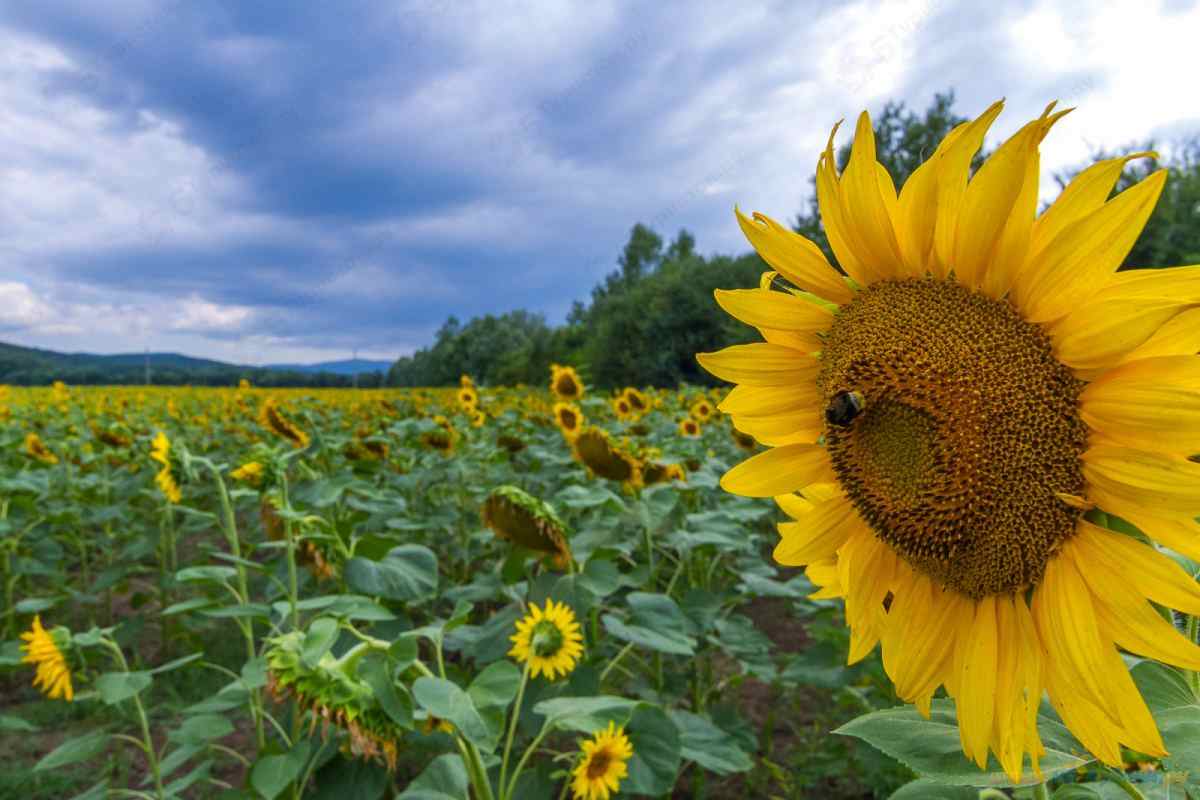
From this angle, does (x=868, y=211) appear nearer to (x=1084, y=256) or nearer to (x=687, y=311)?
(x=1084, y=256)

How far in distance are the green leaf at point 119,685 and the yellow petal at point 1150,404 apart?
2133mm

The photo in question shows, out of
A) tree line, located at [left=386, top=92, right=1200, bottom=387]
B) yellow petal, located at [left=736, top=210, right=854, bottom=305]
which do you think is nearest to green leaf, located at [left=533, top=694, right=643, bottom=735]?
yellow petal, located at [left=736, top=210, right=854, bottom=305]

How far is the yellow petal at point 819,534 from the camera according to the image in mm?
843

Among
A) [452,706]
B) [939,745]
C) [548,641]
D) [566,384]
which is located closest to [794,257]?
[939,745]

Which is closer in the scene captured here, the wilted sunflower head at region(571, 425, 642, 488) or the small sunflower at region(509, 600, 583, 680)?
the small sunflower at region(509, 600, 583, 680)

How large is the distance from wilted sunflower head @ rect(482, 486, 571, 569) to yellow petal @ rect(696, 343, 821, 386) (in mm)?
1219

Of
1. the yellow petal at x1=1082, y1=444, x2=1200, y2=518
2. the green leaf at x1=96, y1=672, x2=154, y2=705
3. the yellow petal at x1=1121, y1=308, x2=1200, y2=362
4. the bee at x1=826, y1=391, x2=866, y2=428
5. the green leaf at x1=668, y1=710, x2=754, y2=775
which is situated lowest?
the green leaf at x1=668, y1=710, x2=754, y2=775

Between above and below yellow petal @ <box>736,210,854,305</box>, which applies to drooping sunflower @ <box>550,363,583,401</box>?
below

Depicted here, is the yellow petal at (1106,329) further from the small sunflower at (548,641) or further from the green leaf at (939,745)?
the small sunflower at (548,641)

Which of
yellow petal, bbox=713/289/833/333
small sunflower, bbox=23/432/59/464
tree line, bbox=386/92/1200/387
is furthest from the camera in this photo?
tree line, bbox=386/92/1200/387

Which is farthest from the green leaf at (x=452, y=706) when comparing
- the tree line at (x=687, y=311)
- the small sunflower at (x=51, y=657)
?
the tree line at (x=687, y=311)

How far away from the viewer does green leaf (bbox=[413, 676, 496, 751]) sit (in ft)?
4.00

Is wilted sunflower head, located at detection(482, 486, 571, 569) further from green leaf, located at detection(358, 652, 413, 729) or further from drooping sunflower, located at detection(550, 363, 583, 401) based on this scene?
drooping sunflower, located at detection(550, 363, 583, 401)

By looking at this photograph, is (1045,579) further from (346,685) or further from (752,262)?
(752,262)
